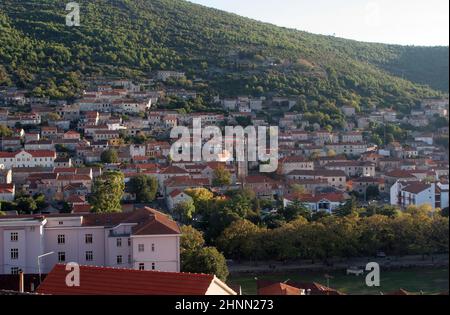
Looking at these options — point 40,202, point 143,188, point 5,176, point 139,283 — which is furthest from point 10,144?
point 139,283

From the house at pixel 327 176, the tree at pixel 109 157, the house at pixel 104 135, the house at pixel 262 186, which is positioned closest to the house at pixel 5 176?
the tree at pixel 109 157

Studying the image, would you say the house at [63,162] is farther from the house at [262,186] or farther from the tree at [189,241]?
the tree at [189,241]

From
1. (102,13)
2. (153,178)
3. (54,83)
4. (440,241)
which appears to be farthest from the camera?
(102,13)

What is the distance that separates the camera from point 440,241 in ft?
29.8

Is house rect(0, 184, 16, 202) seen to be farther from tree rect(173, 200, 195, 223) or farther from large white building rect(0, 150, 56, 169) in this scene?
tree rect(173, 200, 195, 223)

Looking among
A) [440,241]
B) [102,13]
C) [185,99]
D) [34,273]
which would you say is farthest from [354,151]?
[102,13]

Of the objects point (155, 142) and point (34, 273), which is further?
point (155, 142)

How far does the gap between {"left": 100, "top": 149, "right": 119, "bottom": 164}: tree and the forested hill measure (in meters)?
6.78

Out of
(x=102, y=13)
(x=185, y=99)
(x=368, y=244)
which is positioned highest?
(x=102, y=13)

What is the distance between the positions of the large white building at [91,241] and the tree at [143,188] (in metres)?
6.24

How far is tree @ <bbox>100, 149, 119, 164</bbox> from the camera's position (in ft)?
52.0

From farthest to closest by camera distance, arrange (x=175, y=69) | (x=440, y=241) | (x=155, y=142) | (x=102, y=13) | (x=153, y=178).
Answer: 1. (x=102, y=13)
2. (x=175, y=69)
3. (x=155, y=142)
4. (x=153, y=178)
5. (x=440, y=241)

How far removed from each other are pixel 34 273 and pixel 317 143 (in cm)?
1367
